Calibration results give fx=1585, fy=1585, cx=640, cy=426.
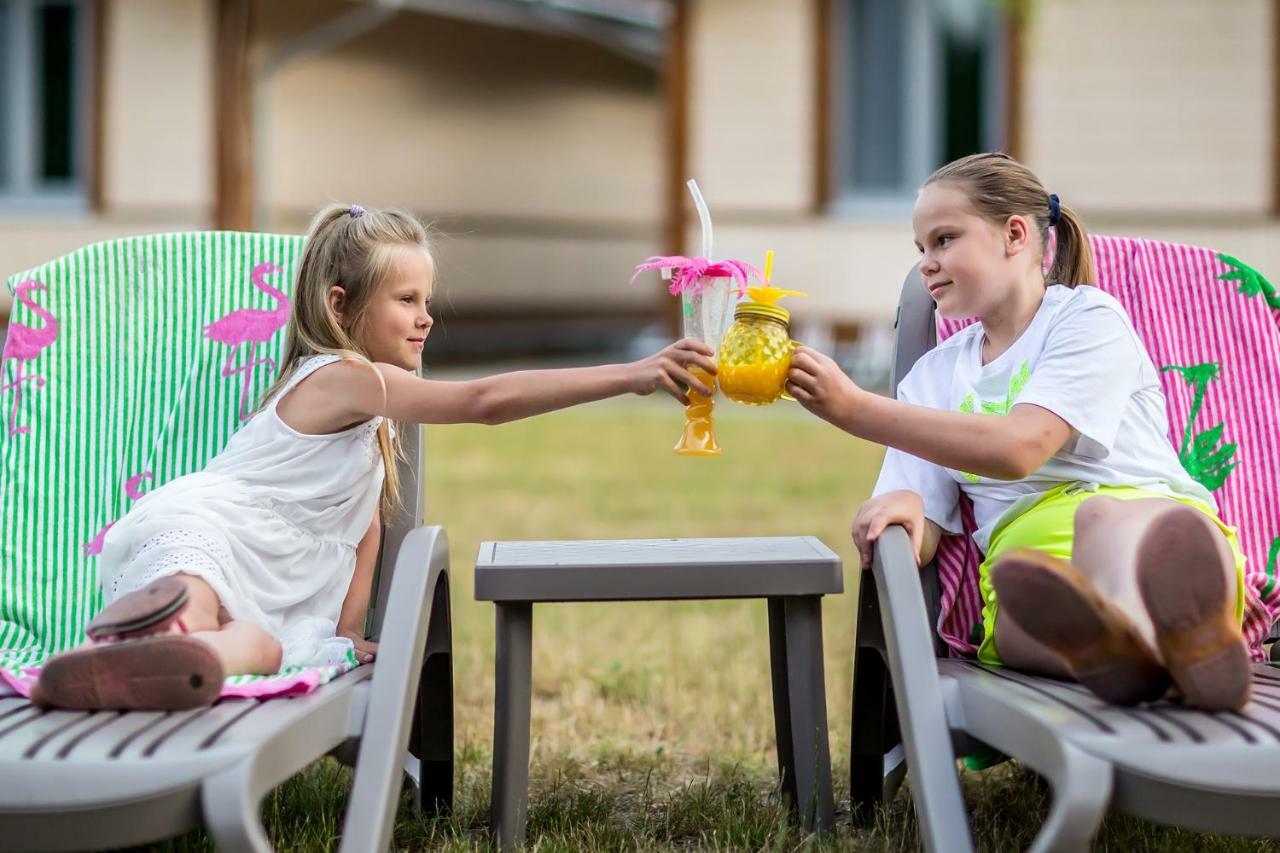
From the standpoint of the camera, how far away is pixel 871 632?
10.1ft

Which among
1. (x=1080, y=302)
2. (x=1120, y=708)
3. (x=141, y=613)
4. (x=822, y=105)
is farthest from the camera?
(x=822, y=105)

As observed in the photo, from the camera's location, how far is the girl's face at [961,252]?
3.00 m

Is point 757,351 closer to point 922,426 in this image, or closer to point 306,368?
point 922,426

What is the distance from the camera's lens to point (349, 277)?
3184mm

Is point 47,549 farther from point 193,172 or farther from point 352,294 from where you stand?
point 193,172

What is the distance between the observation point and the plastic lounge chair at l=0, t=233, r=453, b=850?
8.29 ft

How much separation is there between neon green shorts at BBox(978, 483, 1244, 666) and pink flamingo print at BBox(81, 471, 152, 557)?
181cm

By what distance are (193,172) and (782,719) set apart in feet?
37.7

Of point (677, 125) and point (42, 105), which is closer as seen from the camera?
point (677, 125)

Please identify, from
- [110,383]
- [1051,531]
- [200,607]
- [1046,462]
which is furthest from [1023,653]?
[110,383]

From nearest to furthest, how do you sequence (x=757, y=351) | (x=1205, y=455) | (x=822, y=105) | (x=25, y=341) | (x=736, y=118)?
(x=757, y=351) → (x=1205, y=455) → (x=25, y=341) → (x=822, y=105) → (x=736, y=118)

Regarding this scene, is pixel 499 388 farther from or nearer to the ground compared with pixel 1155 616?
farther from the ground

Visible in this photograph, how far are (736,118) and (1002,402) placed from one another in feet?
33.3

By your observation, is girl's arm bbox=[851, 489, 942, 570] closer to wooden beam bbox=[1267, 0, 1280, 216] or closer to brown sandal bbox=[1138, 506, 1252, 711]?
brown sandal bbox=[1138, 506, 1252, 711]
